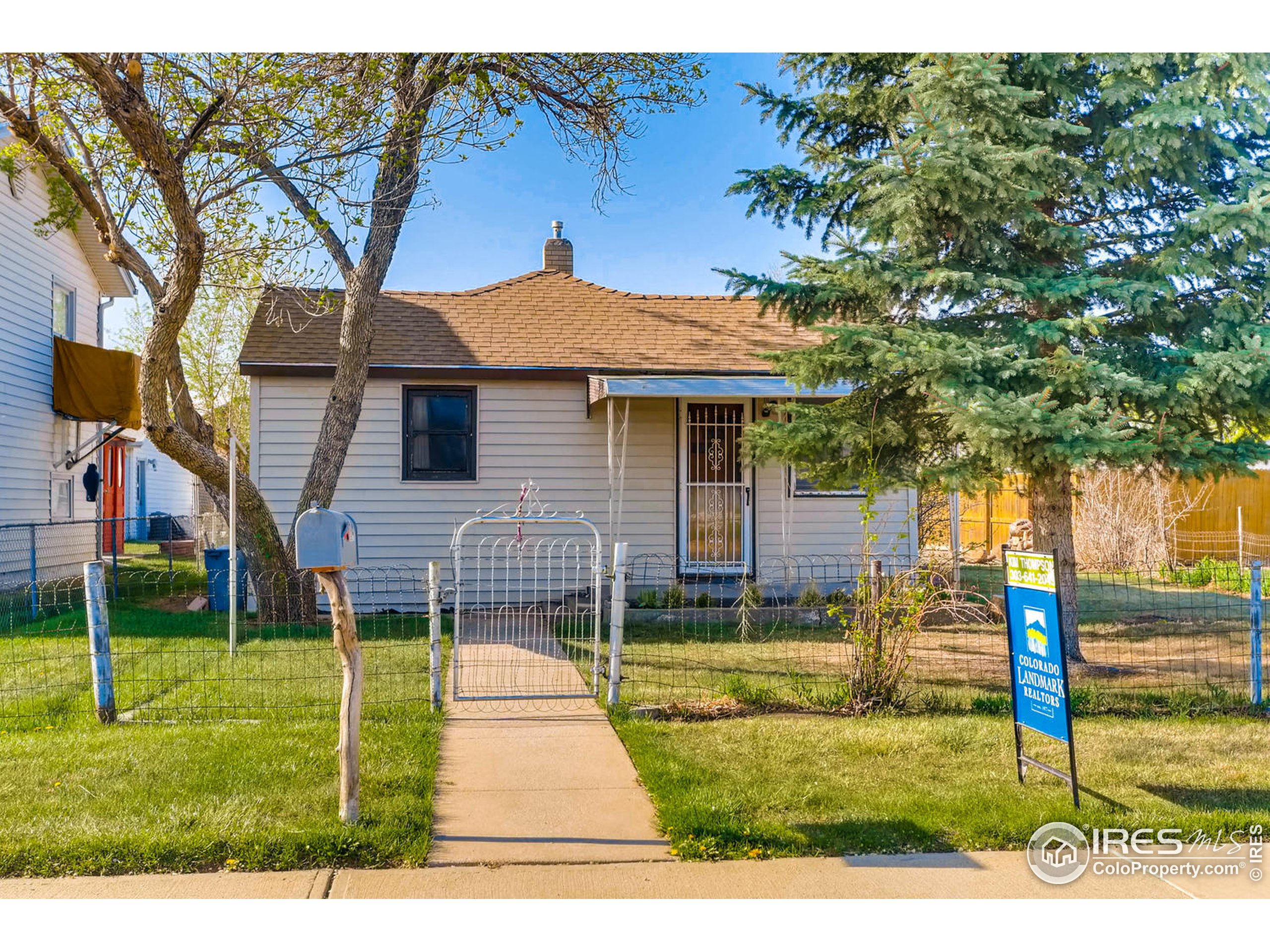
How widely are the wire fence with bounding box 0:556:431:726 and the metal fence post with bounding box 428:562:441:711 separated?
6.1 inches

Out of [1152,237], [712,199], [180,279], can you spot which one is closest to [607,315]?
[712,199]

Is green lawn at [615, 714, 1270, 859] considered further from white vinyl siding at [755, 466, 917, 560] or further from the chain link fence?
white vinyl siding at [755, 466, 917, 560]

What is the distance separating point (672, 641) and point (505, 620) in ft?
6.63

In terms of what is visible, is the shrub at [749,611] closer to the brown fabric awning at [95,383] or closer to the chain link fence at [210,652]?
the chain link fence at [210,652]

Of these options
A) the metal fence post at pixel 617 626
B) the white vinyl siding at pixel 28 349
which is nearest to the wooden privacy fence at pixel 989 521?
the metal fence post at pixel 617 626

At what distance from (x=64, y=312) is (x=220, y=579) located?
25.2 feet

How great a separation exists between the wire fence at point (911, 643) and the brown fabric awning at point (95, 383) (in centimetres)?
921

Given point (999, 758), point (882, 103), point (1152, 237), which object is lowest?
point (999, 758)

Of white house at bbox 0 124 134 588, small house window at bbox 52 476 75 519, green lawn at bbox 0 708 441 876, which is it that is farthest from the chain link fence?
small house window at bbox 52 476 75 519

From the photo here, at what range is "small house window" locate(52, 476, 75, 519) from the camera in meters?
15.5

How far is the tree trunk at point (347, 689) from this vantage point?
4508mm

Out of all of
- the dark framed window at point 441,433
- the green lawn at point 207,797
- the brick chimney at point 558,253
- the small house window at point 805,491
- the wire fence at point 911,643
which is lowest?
the green lawn at point 207,797
